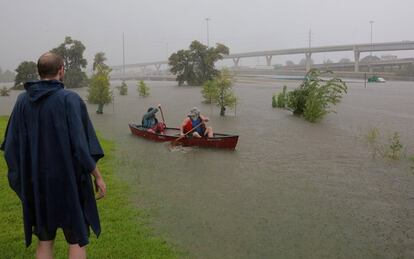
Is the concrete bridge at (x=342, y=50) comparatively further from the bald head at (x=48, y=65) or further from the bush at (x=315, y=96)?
the bald head at (x=48, y=65)

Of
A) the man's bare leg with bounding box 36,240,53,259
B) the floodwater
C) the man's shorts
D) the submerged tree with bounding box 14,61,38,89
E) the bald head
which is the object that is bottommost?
the floodwater

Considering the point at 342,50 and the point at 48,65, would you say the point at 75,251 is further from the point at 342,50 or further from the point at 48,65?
the point at 342,50

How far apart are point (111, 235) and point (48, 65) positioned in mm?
→ 3310

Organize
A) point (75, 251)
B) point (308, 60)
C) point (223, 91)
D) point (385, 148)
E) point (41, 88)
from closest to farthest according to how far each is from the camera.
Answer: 1. point (41, 88)
2. point (75, 251)
3. point (385, 148)
4. point (223, 91)
5. point (308, 60)

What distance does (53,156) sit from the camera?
373 cm

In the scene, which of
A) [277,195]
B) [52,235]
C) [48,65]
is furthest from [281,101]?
[48,65]

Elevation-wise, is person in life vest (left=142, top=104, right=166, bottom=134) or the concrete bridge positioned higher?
the concrete bridge

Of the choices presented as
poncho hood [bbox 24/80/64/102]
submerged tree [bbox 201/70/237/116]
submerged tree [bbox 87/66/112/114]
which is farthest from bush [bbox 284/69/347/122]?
poncho hood [bbox 24/80/64/102]

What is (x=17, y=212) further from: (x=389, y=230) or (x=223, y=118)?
(x=223, y=118)

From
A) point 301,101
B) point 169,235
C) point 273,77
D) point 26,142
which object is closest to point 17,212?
point 169,235

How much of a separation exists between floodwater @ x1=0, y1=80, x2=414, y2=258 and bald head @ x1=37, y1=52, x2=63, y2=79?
3.43 meters

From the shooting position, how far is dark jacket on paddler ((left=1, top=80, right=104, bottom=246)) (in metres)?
3.67

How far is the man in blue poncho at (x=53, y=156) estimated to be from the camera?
3672mm

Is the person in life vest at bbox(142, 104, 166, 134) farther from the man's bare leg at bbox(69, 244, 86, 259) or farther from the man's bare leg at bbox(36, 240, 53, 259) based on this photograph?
the man's bare leg at bbox(69, 244, 86, 259)
